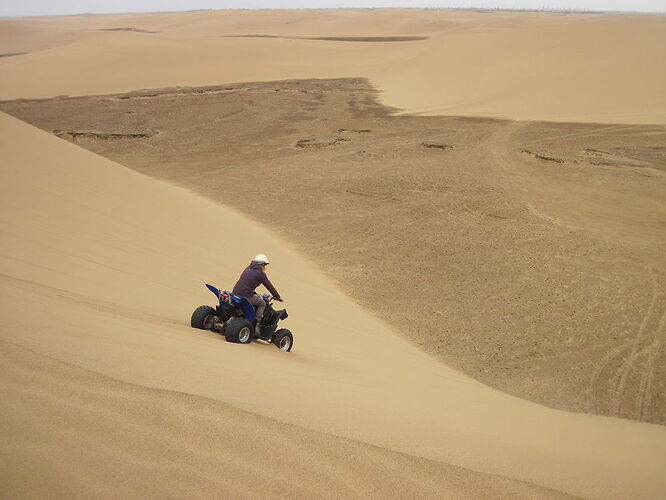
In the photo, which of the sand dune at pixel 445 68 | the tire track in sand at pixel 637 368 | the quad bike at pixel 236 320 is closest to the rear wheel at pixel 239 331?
the quad bike at pixel 236 320

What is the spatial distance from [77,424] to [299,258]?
9190 millimetres

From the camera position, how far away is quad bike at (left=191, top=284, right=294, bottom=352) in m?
6.22

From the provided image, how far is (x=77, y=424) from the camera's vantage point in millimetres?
3236

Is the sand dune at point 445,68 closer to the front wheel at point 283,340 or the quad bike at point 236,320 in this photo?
the front wheel at point 283,340

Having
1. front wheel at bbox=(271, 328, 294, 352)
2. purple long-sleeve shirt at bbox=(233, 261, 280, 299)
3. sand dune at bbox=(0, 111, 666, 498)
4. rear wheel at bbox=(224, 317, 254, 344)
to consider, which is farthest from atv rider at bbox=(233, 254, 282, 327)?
sand dune at bbox=(0, 111, 666, 498)

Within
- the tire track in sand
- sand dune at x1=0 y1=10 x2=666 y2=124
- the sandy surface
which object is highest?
sand dune at x1=0 y1=10 x2=666 y2=124

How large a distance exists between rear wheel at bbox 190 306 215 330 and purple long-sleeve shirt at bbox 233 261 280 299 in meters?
0.33

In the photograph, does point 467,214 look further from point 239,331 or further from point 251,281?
point 239,331

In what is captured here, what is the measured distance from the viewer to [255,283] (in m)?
6.38

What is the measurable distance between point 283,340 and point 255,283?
0.74 metres

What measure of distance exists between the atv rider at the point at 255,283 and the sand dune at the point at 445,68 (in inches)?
856

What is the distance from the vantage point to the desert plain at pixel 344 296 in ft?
11.3

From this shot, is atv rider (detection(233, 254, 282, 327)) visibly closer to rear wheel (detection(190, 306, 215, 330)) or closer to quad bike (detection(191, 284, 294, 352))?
quad bike (detection(191, 284, 294, 352))

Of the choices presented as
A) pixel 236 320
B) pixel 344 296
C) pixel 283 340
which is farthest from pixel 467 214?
pixel 236 320
